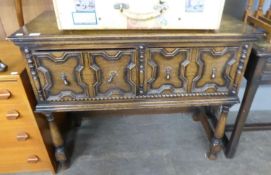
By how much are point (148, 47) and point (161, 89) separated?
8.6 inches

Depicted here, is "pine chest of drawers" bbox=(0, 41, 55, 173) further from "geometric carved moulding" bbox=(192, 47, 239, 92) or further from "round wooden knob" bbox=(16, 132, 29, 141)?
"geometric carved moulding" bbox=(192, 47, 239, 92)

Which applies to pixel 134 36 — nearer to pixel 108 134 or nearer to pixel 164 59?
pixel 164 59

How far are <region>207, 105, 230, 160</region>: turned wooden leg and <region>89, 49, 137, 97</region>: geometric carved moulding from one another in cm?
51

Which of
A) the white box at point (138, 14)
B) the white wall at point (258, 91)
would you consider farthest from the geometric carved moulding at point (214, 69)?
the white wall at point (258, 91)

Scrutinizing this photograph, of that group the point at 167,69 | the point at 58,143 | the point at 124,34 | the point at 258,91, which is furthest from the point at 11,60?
the point at 258,91

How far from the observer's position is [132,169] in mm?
1314

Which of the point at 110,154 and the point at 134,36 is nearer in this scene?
the point at 134,36

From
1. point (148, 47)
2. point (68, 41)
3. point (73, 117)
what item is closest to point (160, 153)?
point (73, 117)

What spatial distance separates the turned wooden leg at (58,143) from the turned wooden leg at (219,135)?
87 cm

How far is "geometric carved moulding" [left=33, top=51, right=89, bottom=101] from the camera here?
0.86m

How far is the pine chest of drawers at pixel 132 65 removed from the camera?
84cm

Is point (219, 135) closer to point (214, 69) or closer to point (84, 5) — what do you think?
point (214, 69)

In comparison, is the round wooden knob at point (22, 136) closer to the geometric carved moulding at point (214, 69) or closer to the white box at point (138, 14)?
the white box at point (138, 14)

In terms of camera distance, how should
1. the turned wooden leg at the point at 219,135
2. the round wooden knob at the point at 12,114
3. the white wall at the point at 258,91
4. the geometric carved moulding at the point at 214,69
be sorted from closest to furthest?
1. the geometric carved moulding at the point at 214,69
2. the round wooden knob at the point at 12,114
3. the turned wooden leg at the point at 219,135
4. the white wall at the point at 258,91
